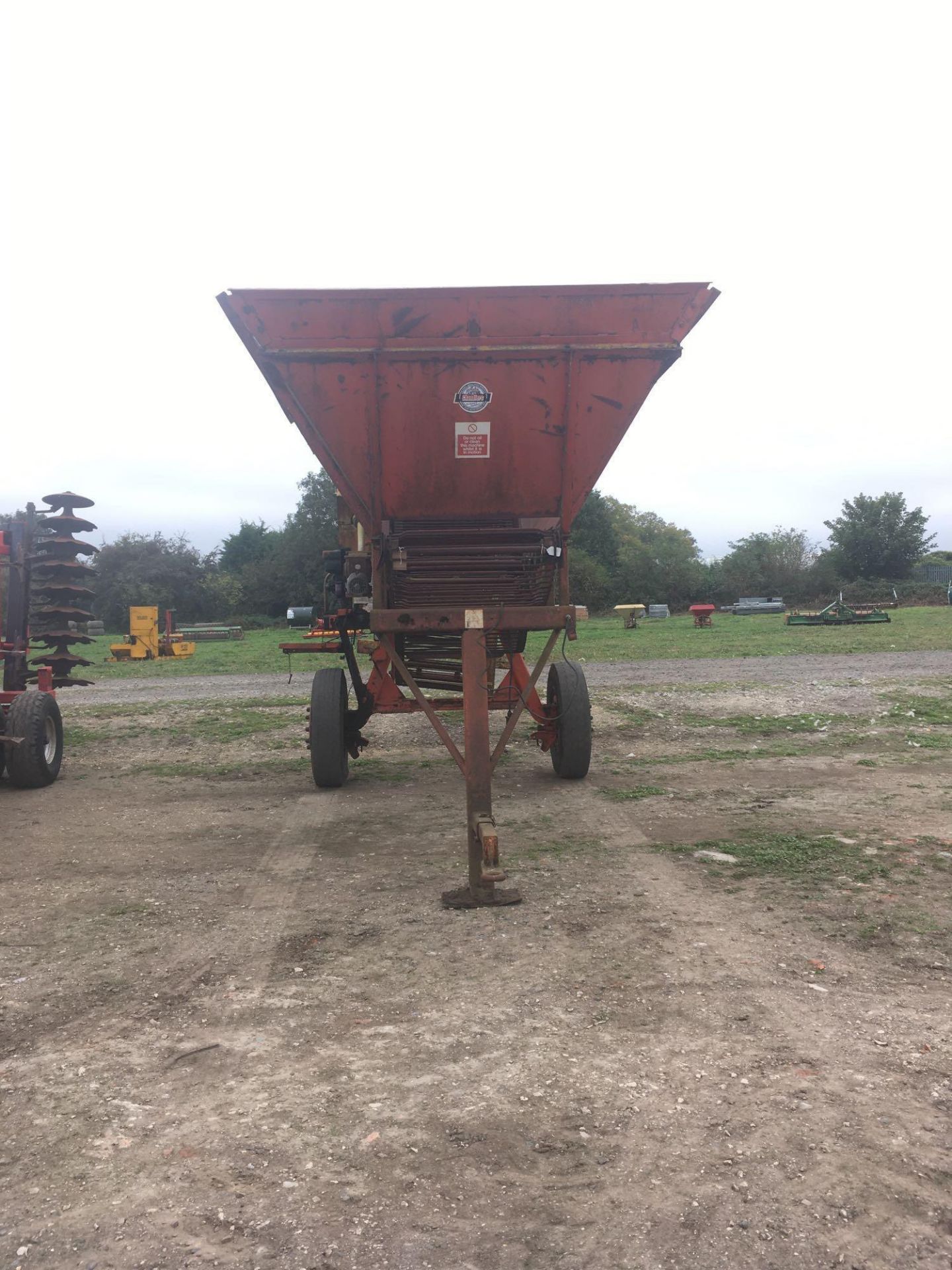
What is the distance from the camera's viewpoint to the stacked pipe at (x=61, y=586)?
10.3 m

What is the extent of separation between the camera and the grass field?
774 inches

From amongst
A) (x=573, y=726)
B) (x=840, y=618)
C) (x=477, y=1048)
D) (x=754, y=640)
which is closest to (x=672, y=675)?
(x=573, y=726)

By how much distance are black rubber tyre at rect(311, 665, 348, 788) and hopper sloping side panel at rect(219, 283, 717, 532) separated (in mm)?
1862

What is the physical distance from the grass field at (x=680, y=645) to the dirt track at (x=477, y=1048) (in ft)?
43.6

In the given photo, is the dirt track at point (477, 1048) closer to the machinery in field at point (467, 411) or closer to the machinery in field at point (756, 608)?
the machinery in field at point (467, 411)

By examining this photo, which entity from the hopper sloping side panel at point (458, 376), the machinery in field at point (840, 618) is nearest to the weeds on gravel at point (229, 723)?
the hopper sloping side panel at point (458, 376)

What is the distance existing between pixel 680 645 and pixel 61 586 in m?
15.4

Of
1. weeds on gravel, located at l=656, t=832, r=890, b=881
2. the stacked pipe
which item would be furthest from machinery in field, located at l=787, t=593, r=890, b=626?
weeds on gravel, located at l=656, t=832, r=890, b=881

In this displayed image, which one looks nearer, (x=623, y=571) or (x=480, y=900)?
(x=480, y=900)

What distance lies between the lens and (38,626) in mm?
10805

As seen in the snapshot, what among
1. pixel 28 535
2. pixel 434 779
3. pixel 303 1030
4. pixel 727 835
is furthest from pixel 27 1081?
pixel 28 535

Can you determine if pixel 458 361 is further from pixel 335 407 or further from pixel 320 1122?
pixel 320 1122

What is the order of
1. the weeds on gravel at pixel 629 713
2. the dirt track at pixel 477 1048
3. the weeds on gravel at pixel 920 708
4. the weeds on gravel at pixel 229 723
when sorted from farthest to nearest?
the weeds on gravel at pixel 629 713 < the weeds on gravel at pixel 229 723 < the weeds on gravel at pixel 920 708 < the dirt track at pixel 477 1048

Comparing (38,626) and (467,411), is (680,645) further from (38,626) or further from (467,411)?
(467,411)
